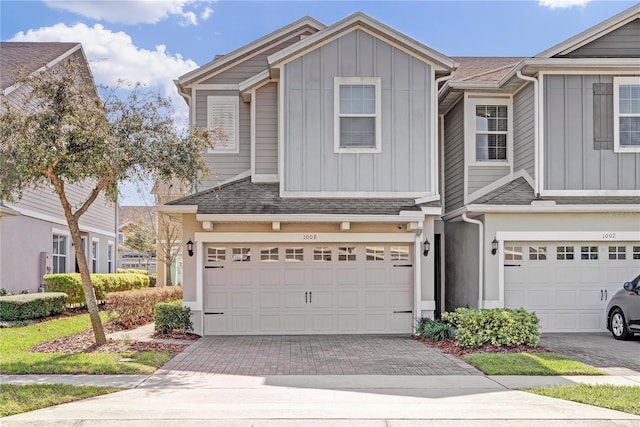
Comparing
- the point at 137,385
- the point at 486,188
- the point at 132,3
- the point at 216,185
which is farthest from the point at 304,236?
the point at 132,3

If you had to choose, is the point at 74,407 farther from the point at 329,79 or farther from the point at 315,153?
the point at 329,79

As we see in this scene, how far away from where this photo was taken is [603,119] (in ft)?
45.2

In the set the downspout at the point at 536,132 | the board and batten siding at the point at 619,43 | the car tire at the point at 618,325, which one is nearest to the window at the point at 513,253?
the downspout at the point at 536,132

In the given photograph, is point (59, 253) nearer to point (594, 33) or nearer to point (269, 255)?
point (269, 255)

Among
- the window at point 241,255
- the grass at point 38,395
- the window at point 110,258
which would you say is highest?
the window at point 241,255

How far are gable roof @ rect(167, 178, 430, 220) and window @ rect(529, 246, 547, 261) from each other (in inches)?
116

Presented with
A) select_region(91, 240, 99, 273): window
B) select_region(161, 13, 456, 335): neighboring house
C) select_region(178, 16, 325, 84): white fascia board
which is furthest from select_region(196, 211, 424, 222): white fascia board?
select_region(91, 240, 99, 273): window

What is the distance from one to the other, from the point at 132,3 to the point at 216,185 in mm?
4759

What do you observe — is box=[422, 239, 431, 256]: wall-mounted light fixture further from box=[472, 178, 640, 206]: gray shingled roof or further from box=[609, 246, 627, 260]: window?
box=[609, 246, 627, 260]: window

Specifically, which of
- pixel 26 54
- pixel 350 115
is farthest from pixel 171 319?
pixel 26 54

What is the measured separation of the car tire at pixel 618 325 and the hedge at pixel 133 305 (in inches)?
441

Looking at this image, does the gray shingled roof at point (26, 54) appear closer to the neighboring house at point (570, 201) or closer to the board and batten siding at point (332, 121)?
the board and batten siding at point (332, 121)

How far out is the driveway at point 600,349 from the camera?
980cm

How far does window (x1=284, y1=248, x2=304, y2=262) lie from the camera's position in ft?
45.2
